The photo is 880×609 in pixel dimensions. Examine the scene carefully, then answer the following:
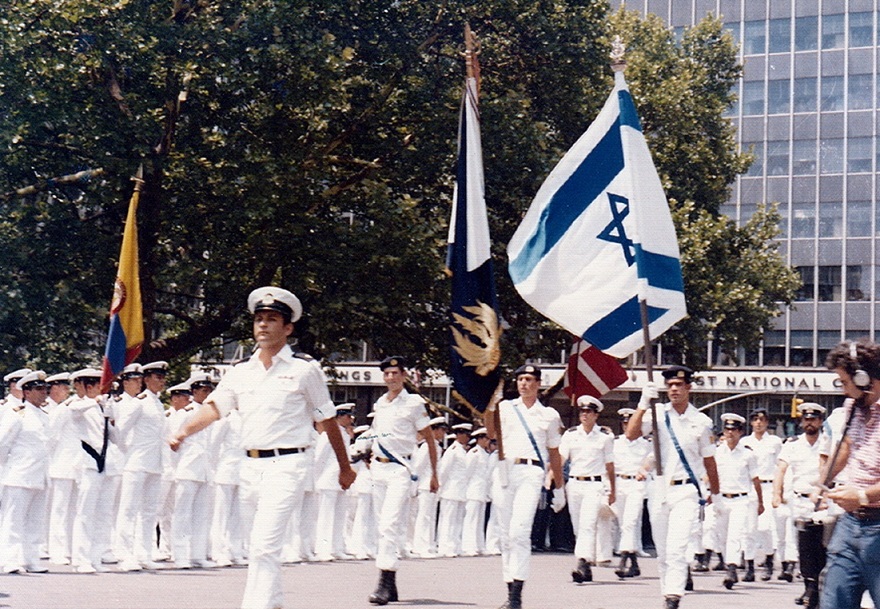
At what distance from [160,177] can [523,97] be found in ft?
23.7

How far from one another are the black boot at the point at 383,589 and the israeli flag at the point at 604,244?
254 centimetres

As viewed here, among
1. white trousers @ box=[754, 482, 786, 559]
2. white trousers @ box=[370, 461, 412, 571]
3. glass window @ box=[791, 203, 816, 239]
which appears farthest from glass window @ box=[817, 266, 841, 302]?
white trousers @ box=[370, 461, 412, 571]

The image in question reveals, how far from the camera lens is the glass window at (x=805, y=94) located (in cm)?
5997

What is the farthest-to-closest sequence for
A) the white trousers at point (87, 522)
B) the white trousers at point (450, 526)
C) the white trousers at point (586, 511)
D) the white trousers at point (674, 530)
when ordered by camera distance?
the white trousers at point (450, 526) < the white trousers at point (586, 511) < the white trousers at point (87, 522) < the white trousers at point (674, 530)

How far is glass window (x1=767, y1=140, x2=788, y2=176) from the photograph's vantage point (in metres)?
60.3

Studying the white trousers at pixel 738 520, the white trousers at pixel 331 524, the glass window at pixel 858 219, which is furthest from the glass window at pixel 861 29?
the white trousers at pixel 331 524

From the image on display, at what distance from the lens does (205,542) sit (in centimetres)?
1507

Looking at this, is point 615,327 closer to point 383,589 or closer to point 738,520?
point 383,589

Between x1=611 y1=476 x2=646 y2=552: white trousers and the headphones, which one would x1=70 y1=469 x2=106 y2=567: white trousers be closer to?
x1=611 y1=476 x2=646 y2=552: white trousers

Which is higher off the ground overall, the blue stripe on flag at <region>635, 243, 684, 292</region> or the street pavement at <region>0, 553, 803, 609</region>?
the blue stripe on flag at <region>635, 243, 684, 292</region>

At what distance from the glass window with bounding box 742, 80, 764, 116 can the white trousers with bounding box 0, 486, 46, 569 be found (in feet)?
170

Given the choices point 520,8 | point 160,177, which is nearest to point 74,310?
point 160,177

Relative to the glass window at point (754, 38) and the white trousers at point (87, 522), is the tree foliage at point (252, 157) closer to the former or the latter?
the white trousers at point (87, 522)

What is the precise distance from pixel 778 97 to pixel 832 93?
237 cm
